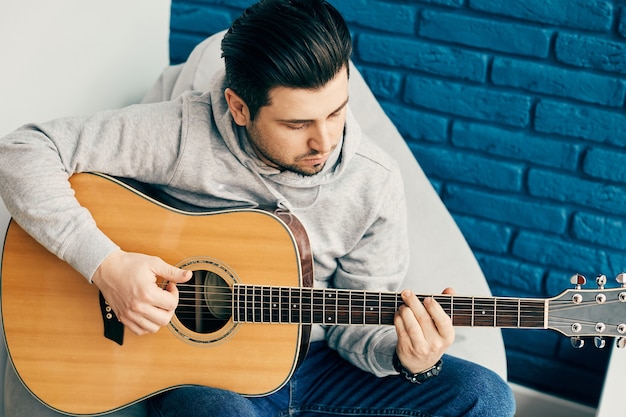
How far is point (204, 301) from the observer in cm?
137

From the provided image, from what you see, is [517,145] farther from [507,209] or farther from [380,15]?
[380,15]

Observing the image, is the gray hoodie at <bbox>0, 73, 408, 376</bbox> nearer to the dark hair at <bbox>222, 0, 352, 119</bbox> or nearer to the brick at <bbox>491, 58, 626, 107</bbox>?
the dark hair at <bbox>222, 0, 352, 119</bbox>

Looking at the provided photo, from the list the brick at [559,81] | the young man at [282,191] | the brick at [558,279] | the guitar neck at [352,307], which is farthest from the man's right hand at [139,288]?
the brick at [558,279]

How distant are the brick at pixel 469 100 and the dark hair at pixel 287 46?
→ 2.05ft

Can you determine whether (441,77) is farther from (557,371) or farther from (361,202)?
(557,371)

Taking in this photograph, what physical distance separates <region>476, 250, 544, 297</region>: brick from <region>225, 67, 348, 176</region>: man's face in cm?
81

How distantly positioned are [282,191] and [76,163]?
401mm

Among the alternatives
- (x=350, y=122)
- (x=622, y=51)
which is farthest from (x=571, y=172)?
(x=350, y=122)

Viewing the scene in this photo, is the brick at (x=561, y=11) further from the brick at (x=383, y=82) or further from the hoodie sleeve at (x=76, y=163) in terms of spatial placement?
the hoodie sleeve at (x=76, y=163)

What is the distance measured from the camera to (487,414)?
1.35 meters

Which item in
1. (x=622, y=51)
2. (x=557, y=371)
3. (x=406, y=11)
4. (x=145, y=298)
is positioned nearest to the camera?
(x=145, y=298)

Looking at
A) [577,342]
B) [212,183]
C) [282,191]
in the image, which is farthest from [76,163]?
[577,342]

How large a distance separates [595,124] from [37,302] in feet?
4.40

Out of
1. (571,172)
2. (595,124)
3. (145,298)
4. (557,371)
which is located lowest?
(557,371)
